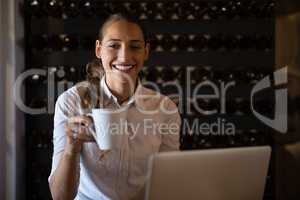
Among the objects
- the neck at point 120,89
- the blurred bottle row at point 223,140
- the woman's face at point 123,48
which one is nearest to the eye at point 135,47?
the woman's face at point 123,48

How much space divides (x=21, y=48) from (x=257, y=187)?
169cm

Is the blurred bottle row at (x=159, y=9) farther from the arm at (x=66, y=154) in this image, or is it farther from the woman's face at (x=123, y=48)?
the arm at (x=66, y=154)

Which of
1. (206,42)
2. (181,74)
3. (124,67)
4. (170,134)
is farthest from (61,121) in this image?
(206,42)

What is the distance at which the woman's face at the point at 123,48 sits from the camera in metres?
1.24

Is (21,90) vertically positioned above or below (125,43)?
below

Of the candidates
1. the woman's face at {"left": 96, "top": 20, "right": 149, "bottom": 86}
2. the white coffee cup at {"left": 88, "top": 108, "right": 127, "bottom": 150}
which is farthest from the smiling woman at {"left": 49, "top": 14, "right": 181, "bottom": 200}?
the white coffee cup at {"left": 88, "top": 108, "right": 127, "bottom": 150}

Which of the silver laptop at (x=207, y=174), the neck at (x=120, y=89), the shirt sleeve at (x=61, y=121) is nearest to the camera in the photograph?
the silver laptop at (x=207, y=174)

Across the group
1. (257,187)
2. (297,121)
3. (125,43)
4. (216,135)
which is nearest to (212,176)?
(257,187)

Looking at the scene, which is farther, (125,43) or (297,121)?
(297,121)

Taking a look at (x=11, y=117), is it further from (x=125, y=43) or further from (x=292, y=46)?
(x=292, y=46)

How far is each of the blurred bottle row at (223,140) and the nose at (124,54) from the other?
112cm

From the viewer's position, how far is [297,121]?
232cm

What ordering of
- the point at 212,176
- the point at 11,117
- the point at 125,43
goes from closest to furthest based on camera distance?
1. the point at 212,176
2. the point at 125,43
3. the point at 11,117

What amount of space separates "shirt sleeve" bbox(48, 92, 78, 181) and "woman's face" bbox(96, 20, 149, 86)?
0.16 meters
